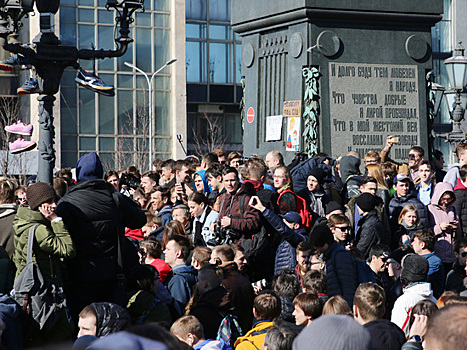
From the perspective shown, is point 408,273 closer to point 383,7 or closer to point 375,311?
point 375,311

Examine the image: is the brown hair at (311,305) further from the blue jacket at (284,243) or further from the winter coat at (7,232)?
the winter coat at (7,232)

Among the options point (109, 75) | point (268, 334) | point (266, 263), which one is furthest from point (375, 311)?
point (109, 75)

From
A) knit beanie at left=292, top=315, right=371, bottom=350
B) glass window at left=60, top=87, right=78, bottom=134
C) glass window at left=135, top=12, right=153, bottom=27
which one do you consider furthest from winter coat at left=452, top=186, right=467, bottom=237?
glass window at left=135, top=12, right=153, bottom=27

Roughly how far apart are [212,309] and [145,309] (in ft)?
1.77

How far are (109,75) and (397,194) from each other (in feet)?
145

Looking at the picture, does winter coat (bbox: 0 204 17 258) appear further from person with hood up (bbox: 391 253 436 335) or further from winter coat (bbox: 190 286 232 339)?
person with hood up (bbox: 391 253 436 335)

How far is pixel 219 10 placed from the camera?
5975 centimetres

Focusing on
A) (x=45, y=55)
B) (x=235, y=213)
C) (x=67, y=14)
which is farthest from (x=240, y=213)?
(x=67, y=14)

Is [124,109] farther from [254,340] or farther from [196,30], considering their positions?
[254,340]

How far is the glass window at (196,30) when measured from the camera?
58750mm

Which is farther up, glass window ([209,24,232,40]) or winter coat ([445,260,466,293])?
glass window ([209,24,232,40])

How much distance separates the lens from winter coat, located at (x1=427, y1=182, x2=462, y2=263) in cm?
1097

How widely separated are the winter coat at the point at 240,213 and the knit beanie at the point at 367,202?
2.12 m

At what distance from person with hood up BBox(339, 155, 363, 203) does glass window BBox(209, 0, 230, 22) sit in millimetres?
47697
